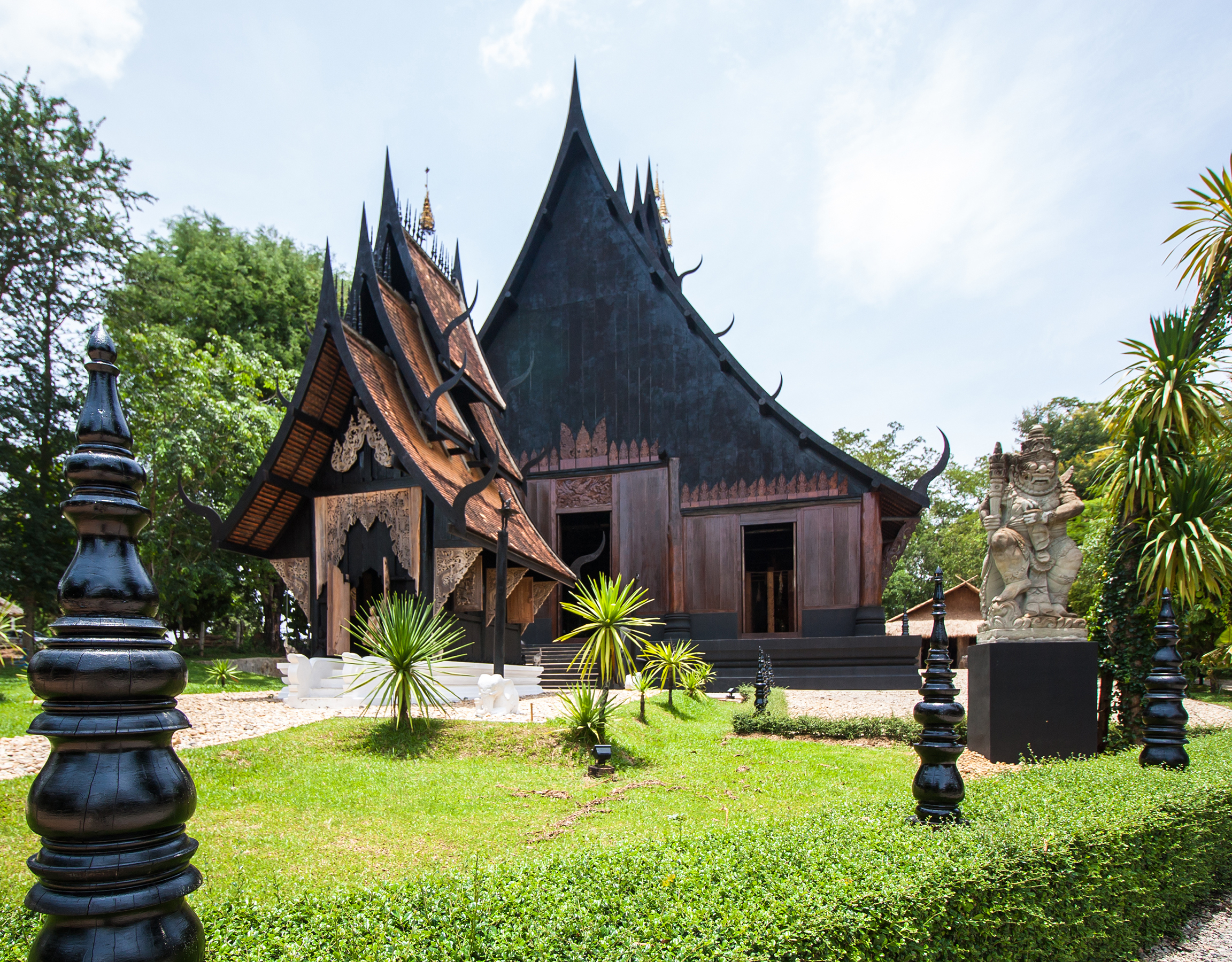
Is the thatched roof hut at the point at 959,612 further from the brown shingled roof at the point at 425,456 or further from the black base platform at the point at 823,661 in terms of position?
the brown shingled roof at the point at 425,456

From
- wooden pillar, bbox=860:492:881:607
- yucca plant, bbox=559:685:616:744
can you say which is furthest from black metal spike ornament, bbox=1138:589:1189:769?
wooden pillar, bbox=860:492:881:607

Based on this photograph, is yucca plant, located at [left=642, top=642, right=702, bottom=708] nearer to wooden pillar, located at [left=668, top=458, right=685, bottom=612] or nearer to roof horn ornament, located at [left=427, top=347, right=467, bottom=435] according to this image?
wooden pillar, located at [left=668, top=458, right=685, bottom=612]

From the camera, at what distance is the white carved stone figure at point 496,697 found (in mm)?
9664

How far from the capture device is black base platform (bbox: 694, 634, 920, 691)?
15078 mm

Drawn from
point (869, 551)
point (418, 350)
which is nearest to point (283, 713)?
point (418, 350)

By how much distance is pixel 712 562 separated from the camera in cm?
1669

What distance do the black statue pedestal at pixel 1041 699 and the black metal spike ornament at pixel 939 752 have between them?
486 centimetres

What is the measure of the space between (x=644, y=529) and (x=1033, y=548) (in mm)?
9477

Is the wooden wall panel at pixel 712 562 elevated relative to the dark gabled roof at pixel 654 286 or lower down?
lower down

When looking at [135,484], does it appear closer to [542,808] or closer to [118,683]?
[118,683]

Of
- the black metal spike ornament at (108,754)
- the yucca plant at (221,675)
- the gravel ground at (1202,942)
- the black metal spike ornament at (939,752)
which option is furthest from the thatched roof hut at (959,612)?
the black metal spike ornament at (108,754)

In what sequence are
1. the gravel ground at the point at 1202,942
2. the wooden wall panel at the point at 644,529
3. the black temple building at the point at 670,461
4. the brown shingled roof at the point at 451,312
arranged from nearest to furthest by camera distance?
the gravel ground at the point at 1202,942
the brown shingled roof at the point at 451,312
the black temple building at the point at 670,461
the wooden wall panel at the point at 644,529

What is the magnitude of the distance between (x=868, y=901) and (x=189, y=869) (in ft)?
7.18

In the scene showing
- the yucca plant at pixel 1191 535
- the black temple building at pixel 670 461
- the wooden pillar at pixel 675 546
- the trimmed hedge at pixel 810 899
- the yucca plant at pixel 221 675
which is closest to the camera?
the trimmed hedge at pixel 810 899
